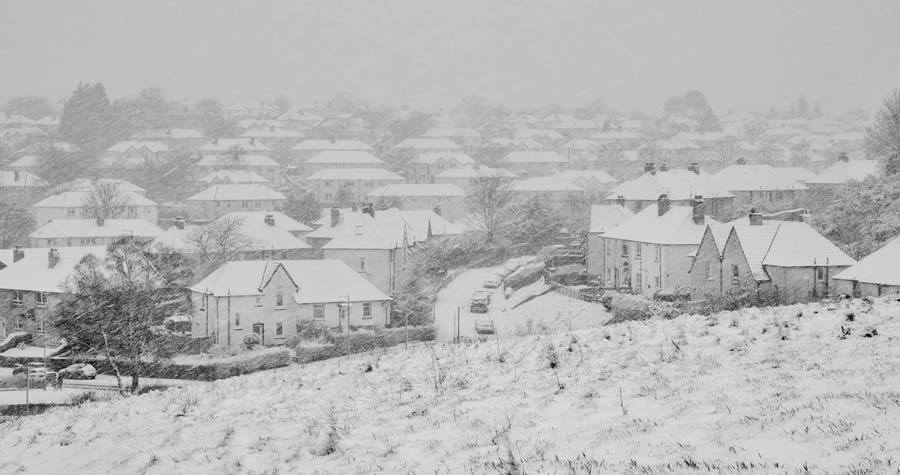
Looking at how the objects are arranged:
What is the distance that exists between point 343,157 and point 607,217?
69.7 m

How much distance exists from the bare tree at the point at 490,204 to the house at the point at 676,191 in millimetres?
10846

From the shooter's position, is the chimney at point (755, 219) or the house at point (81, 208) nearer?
the chimney at point (755, 219)

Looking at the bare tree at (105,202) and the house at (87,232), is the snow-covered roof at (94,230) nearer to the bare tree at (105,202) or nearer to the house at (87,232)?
the house at (87,232)

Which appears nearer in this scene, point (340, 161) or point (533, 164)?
point (340, 161)

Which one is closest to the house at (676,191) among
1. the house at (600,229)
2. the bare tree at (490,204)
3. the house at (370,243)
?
the house at (600,229)

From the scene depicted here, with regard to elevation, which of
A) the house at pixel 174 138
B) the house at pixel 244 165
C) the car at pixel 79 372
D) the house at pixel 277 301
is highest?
the house at pixel 174 138

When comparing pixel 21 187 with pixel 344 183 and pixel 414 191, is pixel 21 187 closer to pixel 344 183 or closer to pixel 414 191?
pixel 344 183

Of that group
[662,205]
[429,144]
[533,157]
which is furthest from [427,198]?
[662,205]

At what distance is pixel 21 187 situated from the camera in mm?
112188

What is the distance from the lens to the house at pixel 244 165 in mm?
124062

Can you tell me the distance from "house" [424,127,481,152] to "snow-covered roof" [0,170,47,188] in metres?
64.4

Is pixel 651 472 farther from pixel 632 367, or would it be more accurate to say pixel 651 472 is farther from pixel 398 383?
pixel 398 383

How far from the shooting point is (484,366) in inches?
703

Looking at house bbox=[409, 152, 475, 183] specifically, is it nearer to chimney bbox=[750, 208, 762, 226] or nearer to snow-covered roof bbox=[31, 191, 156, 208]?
snow-covered roof bbox=[31, 191, 156, 208]
